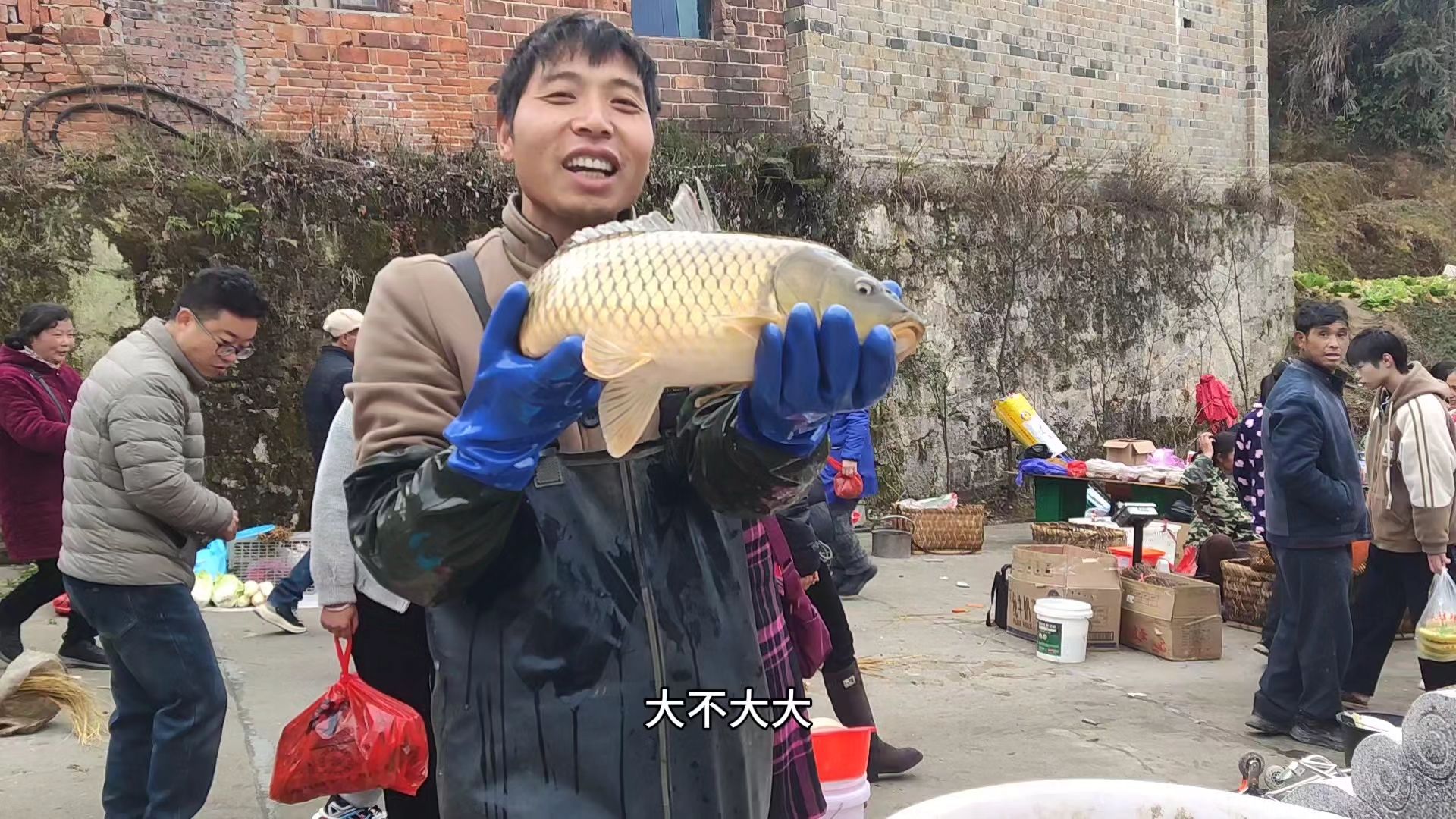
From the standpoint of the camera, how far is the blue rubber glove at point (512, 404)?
1354 millimetres

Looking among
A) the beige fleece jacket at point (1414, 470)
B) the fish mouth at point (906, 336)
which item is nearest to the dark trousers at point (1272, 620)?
the beige fleece jacket at point (1414, 470)

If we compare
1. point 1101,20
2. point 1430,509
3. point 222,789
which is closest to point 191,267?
point 222,789

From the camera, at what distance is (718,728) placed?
5.10 feet

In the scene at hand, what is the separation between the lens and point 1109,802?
6.39ft

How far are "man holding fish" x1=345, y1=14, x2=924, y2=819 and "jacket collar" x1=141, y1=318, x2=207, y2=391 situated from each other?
2633mm

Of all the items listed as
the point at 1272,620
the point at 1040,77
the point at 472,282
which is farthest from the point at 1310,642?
the point at 1040,77

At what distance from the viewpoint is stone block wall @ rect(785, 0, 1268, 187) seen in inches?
466

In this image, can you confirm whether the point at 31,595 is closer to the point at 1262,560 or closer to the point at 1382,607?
the point at 1382,607

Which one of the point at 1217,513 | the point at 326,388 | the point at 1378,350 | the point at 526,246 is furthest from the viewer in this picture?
the point at 1217,513

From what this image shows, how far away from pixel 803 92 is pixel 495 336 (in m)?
10.7

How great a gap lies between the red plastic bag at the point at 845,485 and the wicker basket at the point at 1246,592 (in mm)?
2585

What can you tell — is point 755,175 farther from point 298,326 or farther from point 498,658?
point 498,658

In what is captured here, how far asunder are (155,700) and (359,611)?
696 millimetres

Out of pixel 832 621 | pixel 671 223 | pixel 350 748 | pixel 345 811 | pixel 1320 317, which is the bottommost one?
pixel 345 811
